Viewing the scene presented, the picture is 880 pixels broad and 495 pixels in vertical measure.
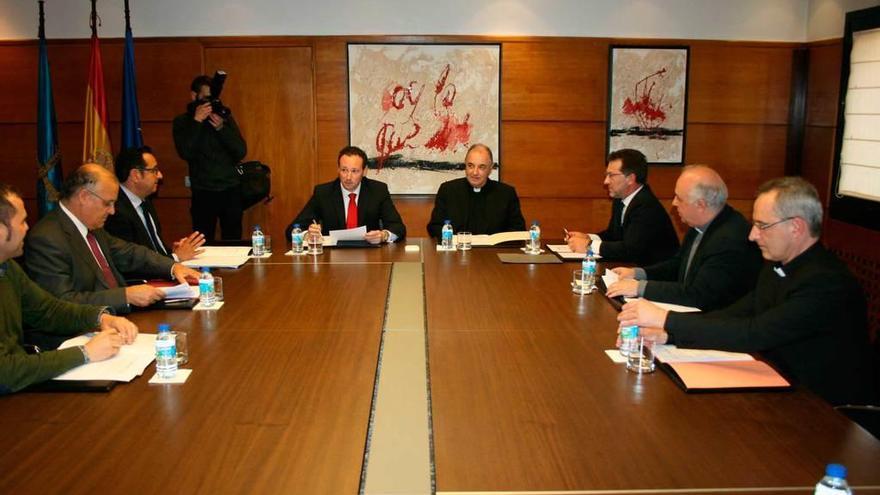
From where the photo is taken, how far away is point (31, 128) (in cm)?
647

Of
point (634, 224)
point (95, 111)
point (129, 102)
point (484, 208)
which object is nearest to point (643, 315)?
point (634, 224)

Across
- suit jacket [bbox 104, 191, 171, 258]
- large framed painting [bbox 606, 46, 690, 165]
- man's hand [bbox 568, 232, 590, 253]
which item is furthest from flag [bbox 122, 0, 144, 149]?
large framed painting [bbox 606, 46, 690, 165]

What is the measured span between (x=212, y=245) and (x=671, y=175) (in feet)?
14.0

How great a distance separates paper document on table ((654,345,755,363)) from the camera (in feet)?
7.54

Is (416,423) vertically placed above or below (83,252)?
below

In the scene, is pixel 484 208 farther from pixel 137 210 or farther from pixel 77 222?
pixel 77 222

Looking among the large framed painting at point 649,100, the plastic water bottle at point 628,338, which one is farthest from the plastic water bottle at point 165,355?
the large framed painting at point 649,100

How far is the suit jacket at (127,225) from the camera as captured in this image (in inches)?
154

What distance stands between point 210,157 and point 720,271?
14.0ft

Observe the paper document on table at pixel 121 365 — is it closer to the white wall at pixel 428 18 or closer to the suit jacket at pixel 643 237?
the suit jacket at pixel 643 237

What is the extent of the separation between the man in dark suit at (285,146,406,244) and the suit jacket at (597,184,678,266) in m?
1.43

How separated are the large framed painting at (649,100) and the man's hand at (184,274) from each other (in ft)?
14.1

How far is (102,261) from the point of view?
3299mm

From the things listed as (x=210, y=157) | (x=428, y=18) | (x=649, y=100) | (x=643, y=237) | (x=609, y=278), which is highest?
(x=428, y=18)
